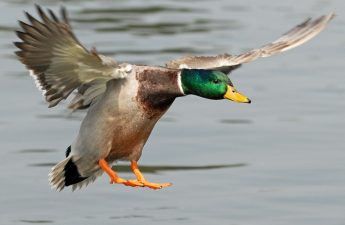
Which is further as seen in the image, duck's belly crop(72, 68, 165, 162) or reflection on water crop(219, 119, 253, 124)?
reflection on water crop(219, 119, 253, 124)

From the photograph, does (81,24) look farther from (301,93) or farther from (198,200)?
(198,200)

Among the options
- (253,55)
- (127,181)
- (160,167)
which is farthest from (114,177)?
(160,167)

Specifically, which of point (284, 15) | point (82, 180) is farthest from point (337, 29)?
point (82, 180)

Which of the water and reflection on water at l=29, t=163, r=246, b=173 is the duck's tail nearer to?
the water

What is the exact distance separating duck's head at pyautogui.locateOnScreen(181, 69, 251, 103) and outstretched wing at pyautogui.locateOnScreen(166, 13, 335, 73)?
709mm

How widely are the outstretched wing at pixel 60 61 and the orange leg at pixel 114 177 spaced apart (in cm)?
50

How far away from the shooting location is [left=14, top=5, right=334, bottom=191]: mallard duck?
10359 millimetres

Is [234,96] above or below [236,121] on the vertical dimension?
above

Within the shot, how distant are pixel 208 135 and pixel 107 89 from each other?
442cm

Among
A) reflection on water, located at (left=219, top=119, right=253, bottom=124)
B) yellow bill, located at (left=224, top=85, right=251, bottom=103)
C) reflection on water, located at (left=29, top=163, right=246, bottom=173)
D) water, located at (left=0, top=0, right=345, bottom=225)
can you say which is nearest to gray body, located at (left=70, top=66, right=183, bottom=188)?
yellow bill, located at (left=224, top=85, right=251, bottom=103)

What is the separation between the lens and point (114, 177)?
10.8 m

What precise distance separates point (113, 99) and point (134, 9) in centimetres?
1007

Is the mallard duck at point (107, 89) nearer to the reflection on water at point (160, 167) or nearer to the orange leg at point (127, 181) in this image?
the orange leg at point (127, 181)

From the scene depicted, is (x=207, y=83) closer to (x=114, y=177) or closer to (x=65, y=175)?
(x=114, y=177)
